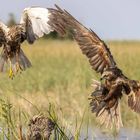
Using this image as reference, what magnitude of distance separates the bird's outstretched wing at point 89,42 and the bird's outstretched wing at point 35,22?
0.52 meters

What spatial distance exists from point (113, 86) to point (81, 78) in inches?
249

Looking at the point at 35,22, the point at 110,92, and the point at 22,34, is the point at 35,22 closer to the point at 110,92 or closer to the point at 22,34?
the point at 22,34

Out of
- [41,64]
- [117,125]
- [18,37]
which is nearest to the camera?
[117,125]

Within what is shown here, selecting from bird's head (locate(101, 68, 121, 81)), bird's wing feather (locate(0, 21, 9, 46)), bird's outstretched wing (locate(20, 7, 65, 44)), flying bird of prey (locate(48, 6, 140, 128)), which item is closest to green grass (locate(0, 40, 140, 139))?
bird's outstretched wing (locate(20, 7, 65, 44))

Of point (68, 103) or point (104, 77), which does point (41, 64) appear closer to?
point (68, 103)

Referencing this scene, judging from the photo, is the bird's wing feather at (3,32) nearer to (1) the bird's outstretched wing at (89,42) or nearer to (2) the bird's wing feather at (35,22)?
(2) the bird's wing feather at (35,22)

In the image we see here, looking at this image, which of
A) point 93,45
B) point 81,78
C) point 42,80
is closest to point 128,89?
point 93,45

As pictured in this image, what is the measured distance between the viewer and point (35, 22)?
8.26m

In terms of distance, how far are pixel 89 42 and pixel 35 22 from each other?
3.24 feet

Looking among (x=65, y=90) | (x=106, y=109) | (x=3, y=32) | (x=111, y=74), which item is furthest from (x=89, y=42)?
(x=65, y=90)

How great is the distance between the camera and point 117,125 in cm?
682

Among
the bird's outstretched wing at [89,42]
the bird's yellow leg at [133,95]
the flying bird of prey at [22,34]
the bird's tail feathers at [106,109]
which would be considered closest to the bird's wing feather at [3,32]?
the flying bird of prey at [22,34]

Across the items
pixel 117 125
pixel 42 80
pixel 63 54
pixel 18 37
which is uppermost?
pixel 18 37

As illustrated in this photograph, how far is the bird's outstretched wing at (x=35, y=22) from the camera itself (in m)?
8.09
